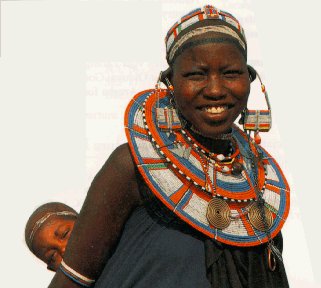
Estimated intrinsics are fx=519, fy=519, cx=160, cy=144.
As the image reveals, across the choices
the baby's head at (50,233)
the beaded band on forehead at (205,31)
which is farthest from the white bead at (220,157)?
the baby's head at (50,233)

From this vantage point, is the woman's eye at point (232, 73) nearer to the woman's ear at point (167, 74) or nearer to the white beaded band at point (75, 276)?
the woman's ear at point (167, 74)

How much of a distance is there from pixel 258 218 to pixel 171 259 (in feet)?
1.14

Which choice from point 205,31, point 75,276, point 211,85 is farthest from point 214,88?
point 75,276

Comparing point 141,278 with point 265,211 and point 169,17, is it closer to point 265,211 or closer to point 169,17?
point 265,211

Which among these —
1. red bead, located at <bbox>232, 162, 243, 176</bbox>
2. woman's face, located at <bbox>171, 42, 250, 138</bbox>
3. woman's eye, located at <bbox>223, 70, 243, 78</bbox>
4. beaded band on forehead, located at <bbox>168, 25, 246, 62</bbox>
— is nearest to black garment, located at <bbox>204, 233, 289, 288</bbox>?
red bead, located at <bbox>232, 162, 243, 176</bbox>

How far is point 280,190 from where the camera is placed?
189 cm

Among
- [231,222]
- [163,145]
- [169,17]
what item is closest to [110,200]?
[163,145]

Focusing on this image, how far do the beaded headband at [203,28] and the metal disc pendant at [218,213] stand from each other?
481 mm

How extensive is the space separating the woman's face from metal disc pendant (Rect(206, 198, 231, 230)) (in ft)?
0.72

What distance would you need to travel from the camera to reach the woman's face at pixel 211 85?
1.54 meters

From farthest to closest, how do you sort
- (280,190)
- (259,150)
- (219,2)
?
(219,2) < (259,150) < (280,190)

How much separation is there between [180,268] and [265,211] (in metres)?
0.38

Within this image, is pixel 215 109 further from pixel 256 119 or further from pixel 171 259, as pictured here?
pixel 171 259

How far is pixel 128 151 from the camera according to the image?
5.36ft
